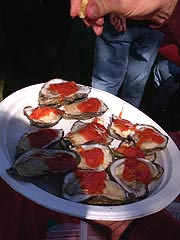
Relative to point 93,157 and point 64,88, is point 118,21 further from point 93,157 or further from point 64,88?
point 93,157

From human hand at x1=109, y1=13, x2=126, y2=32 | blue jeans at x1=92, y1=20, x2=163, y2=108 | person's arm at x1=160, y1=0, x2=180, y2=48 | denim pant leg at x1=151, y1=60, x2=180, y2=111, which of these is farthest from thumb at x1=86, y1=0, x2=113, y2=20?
denim pant leg at x1=151, y1=60, x2=180, y2=111

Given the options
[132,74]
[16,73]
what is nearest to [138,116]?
[132,74]

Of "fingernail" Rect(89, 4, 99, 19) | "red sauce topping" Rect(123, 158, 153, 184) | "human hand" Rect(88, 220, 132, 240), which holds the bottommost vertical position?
"human hand" Rect(88, 220, 132, 240)

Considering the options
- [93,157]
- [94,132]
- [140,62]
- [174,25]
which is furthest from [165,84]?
[93,157]

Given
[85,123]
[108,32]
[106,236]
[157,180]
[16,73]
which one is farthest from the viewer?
[16,73]

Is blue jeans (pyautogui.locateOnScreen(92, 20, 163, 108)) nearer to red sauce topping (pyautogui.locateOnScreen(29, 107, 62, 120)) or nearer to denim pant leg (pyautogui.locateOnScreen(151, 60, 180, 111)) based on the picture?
denim pant leg (pyautogui.locateOnScreen(151, 60, 180, 111))

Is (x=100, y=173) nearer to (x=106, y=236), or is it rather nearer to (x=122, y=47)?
(x=106, y=236)
